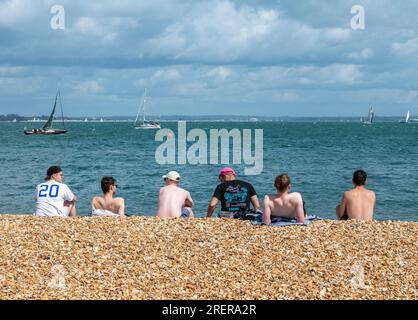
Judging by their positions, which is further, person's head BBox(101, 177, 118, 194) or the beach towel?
person's head BBox(101, 177, 118, 194)

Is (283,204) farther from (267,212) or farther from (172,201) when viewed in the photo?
(172,201)

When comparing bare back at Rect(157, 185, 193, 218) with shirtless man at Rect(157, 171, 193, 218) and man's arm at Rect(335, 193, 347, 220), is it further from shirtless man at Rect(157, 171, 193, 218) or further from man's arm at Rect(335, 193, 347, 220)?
man's arm at Rect(335, 193, 347, 220)

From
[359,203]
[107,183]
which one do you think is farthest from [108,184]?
[359,203]

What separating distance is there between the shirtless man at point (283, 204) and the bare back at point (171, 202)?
1.74 m

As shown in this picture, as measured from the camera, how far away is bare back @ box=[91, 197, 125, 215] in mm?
10609

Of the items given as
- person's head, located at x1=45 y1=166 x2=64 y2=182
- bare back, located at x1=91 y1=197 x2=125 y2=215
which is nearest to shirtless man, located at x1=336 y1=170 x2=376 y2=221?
bare back, located at x1=91 y1=197 x2=125 y2=215

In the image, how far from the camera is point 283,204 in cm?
953

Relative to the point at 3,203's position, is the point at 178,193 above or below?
above

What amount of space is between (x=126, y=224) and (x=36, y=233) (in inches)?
52.9

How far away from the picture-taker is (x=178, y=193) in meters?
10.6

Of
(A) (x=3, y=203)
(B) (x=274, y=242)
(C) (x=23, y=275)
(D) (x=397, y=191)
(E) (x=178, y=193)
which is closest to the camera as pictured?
(C) (x=23, y=275)

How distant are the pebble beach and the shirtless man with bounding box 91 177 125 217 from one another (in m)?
0.78
